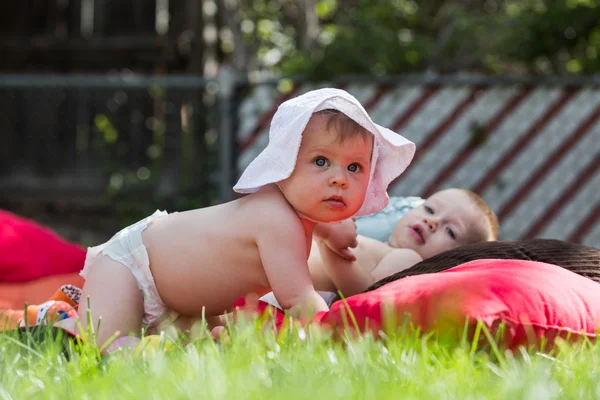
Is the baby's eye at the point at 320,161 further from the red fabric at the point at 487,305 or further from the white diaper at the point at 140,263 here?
the white diaper at the point at 140,263

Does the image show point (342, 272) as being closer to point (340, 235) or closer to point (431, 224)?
point (340, 235)

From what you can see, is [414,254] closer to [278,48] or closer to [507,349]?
[507,349]

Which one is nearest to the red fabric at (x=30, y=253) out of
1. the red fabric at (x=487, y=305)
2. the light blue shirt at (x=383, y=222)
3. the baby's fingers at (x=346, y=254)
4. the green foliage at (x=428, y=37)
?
the light blue shirt at (x=383, y=222)

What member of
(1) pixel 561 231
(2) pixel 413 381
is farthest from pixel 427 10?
(2) pixel 413 381

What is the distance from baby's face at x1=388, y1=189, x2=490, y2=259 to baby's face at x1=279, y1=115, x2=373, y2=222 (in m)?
0.85

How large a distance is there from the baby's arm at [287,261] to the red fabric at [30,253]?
5.91ft

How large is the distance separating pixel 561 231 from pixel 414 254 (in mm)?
3882

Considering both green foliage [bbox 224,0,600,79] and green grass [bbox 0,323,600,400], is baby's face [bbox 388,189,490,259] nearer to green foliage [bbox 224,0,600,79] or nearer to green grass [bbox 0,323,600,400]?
green grass [bbox 0,323,600,400]

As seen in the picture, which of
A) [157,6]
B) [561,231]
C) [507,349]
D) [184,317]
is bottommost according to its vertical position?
[561,231]

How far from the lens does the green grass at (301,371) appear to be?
1488mm

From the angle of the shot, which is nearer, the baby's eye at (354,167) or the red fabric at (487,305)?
the red fabric at (487,305)

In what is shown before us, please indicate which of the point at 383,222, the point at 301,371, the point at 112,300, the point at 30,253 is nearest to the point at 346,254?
the point at 112,300

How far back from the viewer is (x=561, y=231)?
6652mm

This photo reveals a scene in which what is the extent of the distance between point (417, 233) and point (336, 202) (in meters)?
0.91
